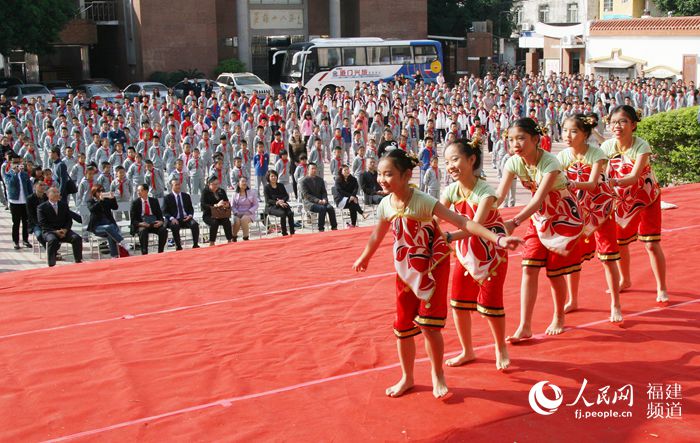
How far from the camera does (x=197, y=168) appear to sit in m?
15.1

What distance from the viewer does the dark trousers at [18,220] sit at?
12.6m

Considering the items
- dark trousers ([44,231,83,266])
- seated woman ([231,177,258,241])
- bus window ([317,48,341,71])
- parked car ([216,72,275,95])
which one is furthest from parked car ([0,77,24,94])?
dark trousers ([44,231,83,266])

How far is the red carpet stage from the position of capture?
4711 millimetres

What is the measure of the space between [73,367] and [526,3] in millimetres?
55850

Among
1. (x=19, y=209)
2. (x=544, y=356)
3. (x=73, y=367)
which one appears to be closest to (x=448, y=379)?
(x=544, y=356)

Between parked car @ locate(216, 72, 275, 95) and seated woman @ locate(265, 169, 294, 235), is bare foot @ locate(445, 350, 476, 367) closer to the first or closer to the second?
seated woman @ locate(265, 169, 294, 235)

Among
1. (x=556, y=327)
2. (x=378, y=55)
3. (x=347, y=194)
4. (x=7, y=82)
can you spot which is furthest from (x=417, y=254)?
(x=7, y=82)

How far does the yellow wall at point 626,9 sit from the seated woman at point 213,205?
39.0 meters

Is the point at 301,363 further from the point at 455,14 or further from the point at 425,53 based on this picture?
the point at 455,14

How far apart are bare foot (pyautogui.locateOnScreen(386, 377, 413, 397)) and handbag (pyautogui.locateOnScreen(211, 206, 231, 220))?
7417 millimetres

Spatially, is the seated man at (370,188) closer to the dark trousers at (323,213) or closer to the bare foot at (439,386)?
the dark trousers at (323,213)

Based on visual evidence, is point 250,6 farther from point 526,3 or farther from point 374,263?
point 374,263

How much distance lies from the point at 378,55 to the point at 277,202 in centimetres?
2239

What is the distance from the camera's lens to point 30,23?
3197 centimetres
